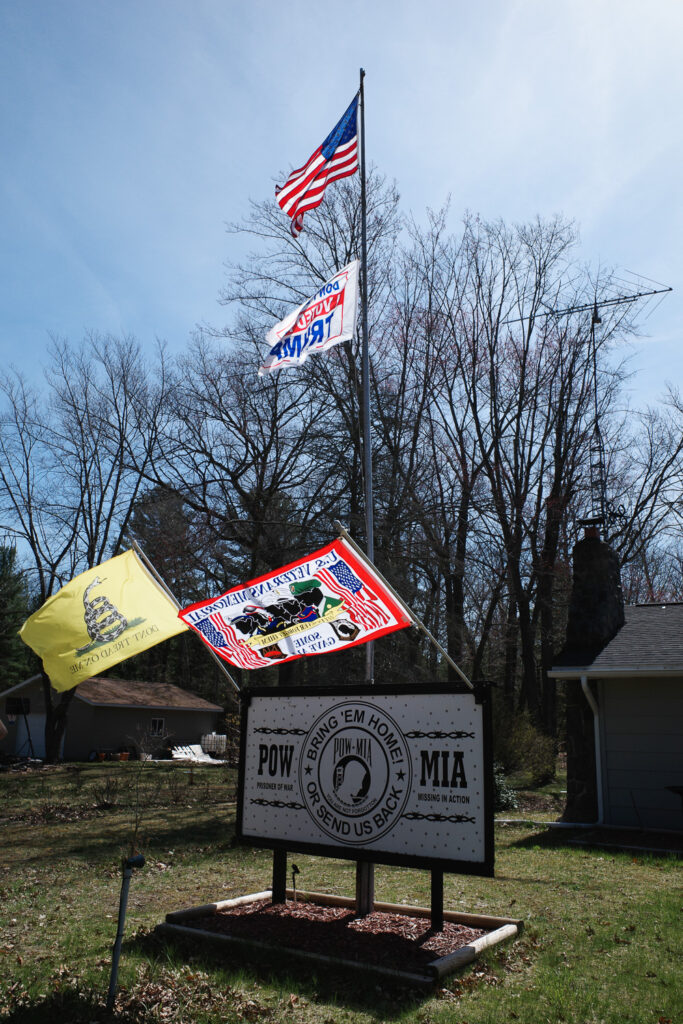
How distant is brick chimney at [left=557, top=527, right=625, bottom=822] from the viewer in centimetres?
1332

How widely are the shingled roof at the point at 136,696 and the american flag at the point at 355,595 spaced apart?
30342mm

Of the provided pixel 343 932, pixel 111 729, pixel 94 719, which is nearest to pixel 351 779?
pixel 343 932

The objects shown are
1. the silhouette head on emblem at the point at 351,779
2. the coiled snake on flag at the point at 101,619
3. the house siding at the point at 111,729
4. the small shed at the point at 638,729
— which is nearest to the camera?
the silhouette head on emblem at the point at 351,779

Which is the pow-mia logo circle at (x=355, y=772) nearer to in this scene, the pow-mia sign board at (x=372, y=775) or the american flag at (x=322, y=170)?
the pow-mia sign board at (x=372, y=775)

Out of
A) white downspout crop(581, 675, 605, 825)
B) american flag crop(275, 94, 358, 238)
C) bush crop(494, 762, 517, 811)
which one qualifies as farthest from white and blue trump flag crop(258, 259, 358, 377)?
bush crop(494, 762, 517, 811)

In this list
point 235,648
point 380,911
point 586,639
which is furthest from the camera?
point 586,639

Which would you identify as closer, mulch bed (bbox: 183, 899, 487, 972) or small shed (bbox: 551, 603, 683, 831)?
mulch bed (bbox: 183, 899, 487, 972)

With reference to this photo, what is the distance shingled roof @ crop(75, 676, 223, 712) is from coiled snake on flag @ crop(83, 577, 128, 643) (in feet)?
96.3

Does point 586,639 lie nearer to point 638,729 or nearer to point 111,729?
point 638,729

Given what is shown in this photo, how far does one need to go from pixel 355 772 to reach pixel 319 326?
7.35m

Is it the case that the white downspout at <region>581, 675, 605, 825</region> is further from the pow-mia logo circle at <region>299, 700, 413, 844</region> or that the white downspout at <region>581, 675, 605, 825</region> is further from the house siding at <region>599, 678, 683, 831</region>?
the pow-mia logo circle at <region>299, 700, 413, 844</region>

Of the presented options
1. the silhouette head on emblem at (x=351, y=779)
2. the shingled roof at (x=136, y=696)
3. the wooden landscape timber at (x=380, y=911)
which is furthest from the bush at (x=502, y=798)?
the shingled roof at (x=136, y=696)

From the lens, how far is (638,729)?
42.5 ft

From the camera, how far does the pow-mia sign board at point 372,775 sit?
228 inches
